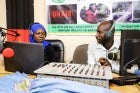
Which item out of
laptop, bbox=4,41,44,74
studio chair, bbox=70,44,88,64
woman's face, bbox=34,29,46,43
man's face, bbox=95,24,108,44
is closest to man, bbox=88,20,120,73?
man's face, bbox=95,24,108,44

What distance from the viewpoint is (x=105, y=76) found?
1158 millimetres

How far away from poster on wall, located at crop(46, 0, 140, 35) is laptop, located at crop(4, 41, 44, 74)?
1.31 metres

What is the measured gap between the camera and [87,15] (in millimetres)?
2795

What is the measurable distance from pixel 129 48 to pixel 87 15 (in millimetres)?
1580

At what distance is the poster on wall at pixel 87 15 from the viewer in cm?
267

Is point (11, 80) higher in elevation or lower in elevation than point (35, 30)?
lower

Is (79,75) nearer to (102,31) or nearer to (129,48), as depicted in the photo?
(129,48)

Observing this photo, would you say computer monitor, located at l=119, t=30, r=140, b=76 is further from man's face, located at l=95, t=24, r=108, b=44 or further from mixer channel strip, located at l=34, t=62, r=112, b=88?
man's face, located at l=95, t=24, r=108, b=44

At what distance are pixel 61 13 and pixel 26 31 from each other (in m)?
0.51

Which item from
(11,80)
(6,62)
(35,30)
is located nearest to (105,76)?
(11,80)

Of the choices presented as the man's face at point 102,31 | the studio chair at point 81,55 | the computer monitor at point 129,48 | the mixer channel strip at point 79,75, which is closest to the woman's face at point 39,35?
the studio chair at point 81,55

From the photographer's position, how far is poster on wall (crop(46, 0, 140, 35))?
2670 millimetres

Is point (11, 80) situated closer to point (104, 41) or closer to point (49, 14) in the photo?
point (104, 41)

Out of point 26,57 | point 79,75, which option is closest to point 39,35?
point 26,57
